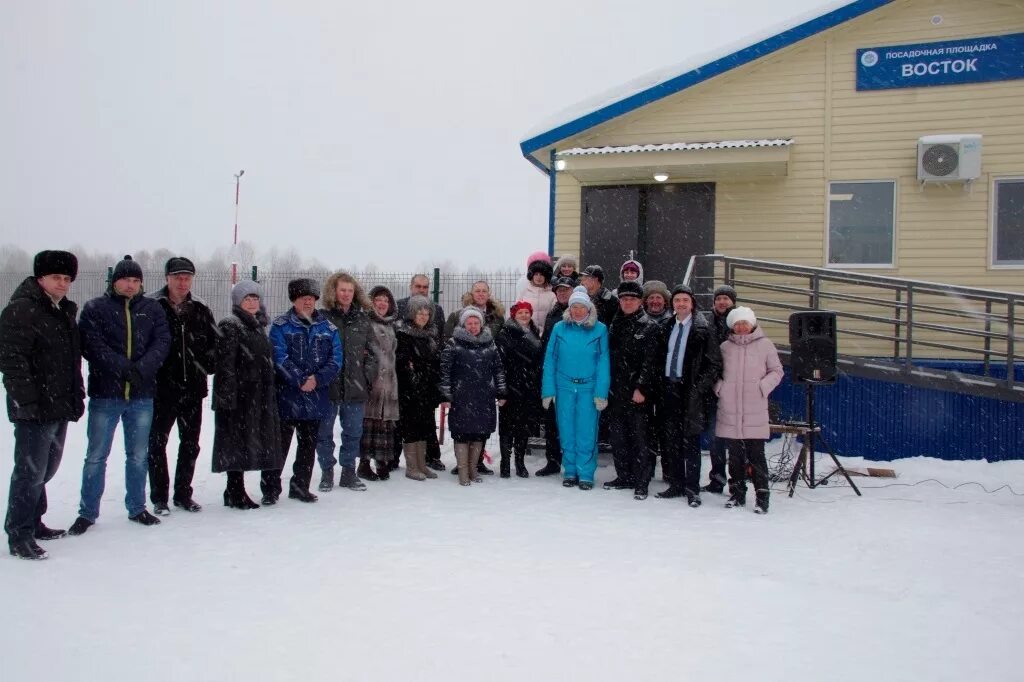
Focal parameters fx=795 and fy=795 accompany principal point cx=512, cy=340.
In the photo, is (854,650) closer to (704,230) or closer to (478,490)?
(478,490)

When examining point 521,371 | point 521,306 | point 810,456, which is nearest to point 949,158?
point 810,456

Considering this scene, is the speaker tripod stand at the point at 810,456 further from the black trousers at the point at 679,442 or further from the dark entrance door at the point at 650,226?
the dark entrance door at the point at 650,226

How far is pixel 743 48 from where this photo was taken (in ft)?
34.3

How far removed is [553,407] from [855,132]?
5671 millimetres

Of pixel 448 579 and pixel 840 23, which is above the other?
pixel 840 23

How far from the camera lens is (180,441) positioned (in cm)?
614

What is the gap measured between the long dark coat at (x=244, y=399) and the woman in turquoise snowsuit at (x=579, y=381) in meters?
2.68

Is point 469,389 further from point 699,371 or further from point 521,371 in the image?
point 699,371

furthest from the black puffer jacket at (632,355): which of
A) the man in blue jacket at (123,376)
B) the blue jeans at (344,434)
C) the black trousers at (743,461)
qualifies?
the man in blue jacket at (123,376)

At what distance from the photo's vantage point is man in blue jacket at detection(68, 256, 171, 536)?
218 inches

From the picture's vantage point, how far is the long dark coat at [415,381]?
7.69 meters

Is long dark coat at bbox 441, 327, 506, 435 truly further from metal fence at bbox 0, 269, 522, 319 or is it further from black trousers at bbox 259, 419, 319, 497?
metal fence at bbox 0, 269, 522, 319

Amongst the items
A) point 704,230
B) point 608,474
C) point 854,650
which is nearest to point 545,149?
point 704,230

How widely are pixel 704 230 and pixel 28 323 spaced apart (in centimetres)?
825
